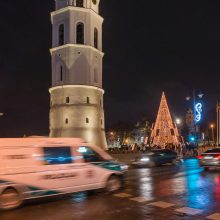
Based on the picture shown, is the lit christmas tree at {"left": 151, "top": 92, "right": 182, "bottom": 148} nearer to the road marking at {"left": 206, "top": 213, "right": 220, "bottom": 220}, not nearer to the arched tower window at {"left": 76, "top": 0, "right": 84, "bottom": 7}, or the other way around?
the arched tower window at {"left": 76, "top": 0, "right": 84, "bottom": 7}

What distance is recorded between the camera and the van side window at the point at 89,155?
14508 millimetres

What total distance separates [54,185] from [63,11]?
5903 cm

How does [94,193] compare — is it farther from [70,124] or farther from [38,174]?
[70,124]

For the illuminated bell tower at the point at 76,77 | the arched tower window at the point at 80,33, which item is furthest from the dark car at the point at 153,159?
the arched tower window at the point at 80,33

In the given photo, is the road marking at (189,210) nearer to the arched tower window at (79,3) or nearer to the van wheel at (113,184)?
the van wheel at (113,184)

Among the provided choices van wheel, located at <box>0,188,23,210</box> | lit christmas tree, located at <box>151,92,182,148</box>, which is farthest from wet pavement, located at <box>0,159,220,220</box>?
lit christmas tree, located at <box>151,92,182,148</box>

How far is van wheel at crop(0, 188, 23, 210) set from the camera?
12.1m

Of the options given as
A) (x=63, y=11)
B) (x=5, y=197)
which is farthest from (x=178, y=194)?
(x=63, y=11)

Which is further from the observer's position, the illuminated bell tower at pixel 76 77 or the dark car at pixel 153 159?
the illuminated bell tower at pixel 76 77

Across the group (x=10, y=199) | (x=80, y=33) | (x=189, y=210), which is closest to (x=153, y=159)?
(x=189, y=210)

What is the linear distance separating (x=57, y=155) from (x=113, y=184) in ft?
9.87

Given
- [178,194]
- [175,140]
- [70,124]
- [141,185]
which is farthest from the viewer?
[70,124]

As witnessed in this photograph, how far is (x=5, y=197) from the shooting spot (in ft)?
40.0

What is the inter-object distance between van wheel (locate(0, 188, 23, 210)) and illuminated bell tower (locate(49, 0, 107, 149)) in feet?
173
